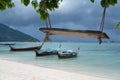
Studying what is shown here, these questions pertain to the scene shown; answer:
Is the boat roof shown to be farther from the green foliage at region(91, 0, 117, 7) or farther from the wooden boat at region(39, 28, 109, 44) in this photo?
the green foliage at region(91, 0, 117, 7)

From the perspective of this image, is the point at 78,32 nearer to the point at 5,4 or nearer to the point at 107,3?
the point at 107,3

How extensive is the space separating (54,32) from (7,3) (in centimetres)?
95

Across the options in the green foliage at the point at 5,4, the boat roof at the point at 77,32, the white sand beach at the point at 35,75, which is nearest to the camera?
the boat roof at the point at 77,32

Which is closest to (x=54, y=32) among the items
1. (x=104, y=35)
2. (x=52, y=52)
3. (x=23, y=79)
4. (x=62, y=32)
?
(x=62, y=32)

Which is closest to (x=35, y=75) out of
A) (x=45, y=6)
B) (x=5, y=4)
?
(x=5, y=4)

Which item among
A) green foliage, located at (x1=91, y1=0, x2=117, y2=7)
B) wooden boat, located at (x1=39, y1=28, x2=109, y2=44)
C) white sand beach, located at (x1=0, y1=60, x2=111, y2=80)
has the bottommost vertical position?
white sand beach, located at (x1=0, y1=60, x2=111, y2=80)

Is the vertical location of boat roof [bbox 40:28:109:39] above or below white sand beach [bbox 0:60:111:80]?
above

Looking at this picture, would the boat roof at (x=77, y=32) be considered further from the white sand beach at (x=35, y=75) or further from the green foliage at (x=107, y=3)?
the white sand beach at (x=35, y=75)

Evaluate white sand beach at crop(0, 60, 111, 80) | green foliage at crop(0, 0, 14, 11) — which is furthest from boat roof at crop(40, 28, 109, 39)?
white sand beach at crop(0, 60, 111, 80)

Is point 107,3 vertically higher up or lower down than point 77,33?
higher up

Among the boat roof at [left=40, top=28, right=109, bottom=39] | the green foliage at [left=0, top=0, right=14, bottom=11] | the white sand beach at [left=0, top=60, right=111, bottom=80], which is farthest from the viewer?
the white sand beach at [left=0, top=60, right=111, bottom=80]

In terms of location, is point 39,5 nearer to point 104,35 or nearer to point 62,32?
point 62,32

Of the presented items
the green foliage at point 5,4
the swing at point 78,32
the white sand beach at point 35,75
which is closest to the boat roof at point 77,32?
the swing at point 78,32

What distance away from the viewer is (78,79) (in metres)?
21.0
